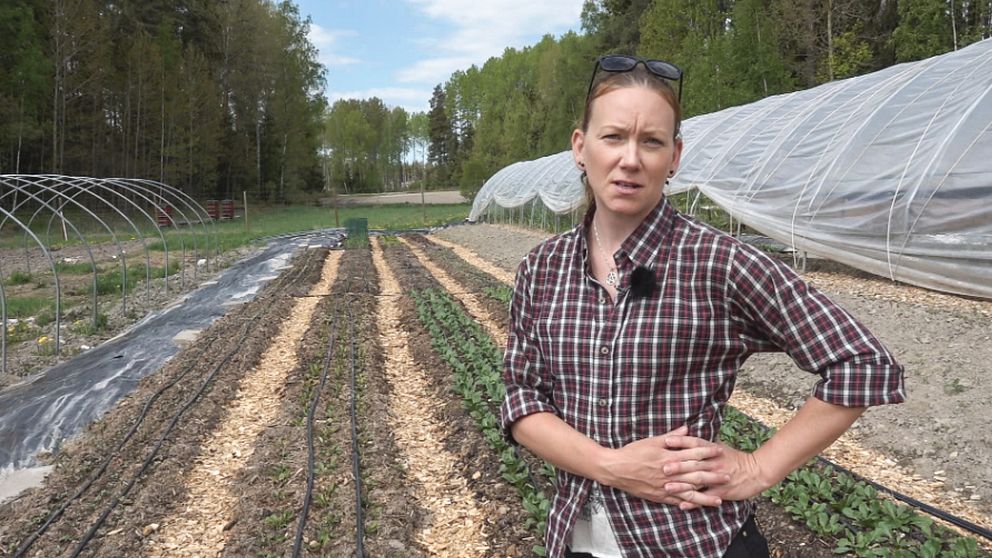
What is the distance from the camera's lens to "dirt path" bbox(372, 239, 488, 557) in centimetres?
349

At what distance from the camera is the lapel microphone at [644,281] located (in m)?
1.12

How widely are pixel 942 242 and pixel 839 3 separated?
50.9 feet

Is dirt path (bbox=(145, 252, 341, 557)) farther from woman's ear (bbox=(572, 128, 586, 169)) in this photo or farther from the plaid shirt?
woman's ear (bbox=(572, 128, 586, 169))

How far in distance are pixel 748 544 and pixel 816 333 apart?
37 centimetres

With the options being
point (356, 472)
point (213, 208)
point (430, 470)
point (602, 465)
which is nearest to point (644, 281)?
point (602, 465)

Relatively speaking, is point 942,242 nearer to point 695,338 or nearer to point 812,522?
point 812,522

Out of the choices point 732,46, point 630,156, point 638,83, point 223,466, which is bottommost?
Answer: point 223,466

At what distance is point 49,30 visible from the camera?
23109 mm

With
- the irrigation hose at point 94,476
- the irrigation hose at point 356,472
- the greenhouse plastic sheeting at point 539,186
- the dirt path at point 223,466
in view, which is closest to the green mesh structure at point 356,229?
the greenhouse plastic sheeting at point 539,186

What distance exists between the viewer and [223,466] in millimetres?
4488

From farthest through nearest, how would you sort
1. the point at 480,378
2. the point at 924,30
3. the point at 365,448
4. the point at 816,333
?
the point at 924,30 → the point at 480,378 → the point at 365,448 → the point at 816,333

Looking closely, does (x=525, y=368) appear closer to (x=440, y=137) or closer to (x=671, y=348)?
(x=671, y=348)

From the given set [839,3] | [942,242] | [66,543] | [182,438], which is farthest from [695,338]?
[839,3]

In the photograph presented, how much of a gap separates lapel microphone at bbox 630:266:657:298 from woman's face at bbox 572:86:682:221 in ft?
0.33
